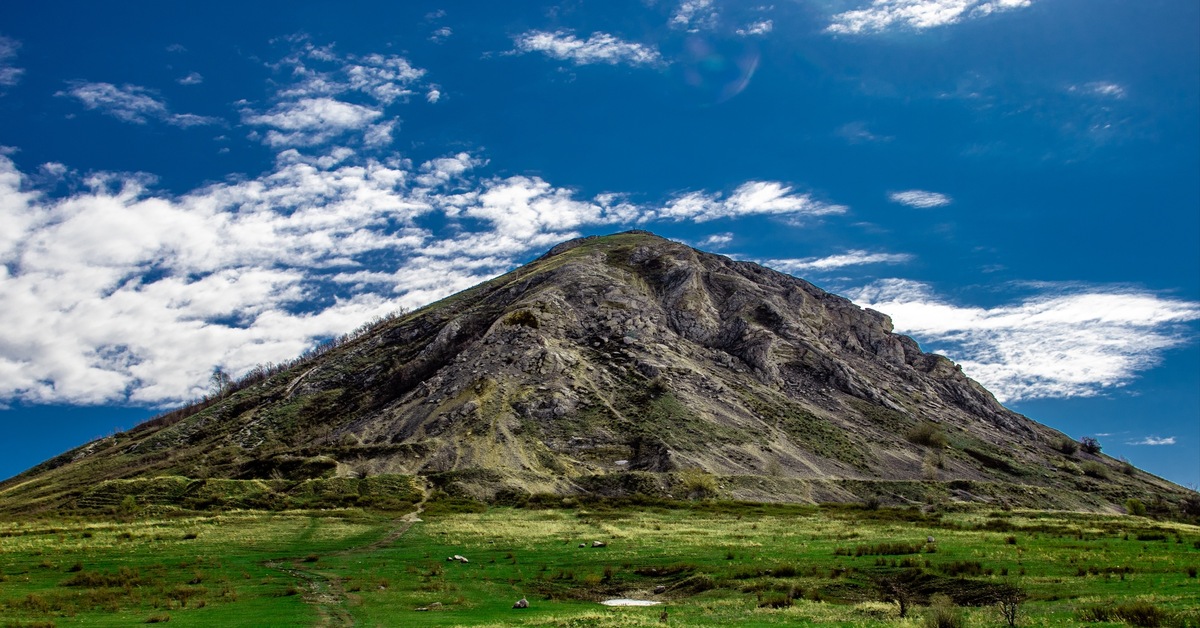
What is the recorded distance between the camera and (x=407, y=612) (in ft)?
108

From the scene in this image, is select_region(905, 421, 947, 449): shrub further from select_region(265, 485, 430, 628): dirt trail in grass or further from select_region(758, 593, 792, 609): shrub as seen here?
select_region(758, 593, 792, 609): shrub

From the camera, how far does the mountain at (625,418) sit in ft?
352

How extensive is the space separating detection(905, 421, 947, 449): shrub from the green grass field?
63.7 meters

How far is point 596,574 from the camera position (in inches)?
1713

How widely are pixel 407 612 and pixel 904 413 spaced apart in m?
129

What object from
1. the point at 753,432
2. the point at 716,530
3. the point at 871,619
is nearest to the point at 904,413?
the point at 753,432

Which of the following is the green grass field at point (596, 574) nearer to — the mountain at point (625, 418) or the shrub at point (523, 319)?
the mountain at point (625, 418)

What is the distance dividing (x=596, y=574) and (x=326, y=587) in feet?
51.1

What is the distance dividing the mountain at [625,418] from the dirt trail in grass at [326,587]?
135 ft

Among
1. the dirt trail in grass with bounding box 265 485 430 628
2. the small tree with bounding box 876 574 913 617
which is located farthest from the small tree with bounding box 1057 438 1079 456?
the dirt trail in grass with bounding box 265 485 430 628

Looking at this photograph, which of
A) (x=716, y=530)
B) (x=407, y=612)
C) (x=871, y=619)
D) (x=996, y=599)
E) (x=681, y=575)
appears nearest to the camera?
(x=871, y=619)

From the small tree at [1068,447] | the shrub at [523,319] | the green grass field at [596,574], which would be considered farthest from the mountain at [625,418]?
the green grass field at [596,574]

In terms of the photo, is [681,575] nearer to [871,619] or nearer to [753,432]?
[871,619]

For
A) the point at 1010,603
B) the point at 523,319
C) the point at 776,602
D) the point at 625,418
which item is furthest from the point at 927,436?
the point at 1010,603
